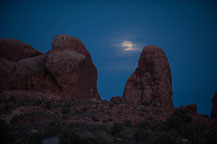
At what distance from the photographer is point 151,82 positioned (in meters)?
23.2

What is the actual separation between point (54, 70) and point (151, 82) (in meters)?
10.6

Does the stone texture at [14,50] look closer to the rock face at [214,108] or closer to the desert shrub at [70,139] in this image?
the desert shrub at [70,139]

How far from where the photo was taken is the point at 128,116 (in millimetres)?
16141

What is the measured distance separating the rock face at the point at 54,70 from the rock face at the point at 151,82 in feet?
15.1

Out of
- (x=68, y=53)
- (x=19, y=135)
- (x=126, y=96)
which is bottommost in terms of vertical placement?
(x=19, y=135)

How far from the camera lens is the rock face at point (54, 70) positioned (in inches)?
842

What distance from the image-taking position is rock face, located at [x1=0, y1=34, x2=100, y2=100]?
21375mm

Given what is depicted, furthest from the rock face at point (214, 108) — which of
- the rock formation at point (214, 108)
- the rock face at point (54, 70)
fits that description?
the rock face at point (54, 70)

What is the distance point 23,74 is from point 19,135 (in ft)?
50.6

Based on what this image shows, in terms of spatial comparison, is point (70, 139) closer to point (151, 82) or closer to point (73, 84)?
point (73, 84)

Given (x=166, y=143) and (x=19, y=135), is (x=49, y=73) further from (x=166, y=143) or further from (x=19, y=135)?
(x=166, y=143)

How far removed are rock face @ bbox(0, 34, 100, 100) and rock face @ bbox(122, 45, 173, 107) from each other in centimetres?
460

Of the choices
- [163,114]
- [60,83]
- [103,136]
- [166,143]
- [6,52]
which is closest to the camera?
[166,143]

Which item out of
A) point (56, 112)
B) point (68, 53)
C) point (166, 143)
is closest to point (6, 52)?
point (68, 53)
